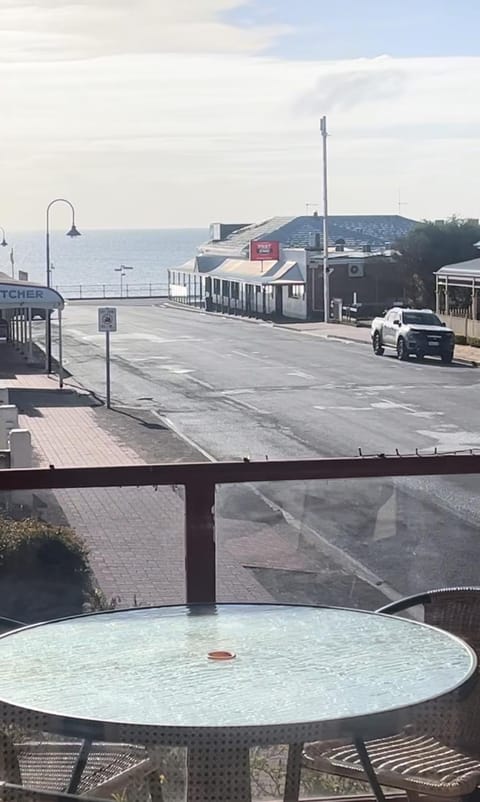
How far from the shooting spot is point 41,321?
83250 millimetres

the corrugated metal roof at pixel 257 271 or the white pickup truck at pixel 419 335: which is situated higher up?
the corrugated metal roof at pixel 257 271

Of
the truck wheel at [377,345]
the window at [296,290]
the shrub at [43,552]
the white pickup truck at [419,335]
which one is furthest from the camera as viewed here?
the window at [296,290]

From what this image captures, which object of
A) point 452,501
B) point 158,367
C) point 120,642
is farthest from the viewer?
point 158,367

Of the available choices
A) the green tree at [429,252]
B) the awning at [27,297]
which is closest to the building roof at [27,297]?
the awning at [27,297]

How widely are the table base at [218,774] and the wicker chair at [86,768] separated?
0.27 meters

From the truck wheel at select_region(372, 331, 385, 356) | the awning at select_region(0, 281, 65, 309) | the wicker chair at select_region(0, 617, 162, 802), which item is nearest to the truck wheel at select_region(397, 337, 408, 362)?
the truck wheel at select_region(372, 331, 385, 356)

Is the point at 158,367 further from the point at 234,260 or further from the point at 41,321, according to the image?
the point at 234,260

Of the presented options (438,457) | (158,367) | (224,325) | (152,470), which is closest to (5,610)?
(152,470)

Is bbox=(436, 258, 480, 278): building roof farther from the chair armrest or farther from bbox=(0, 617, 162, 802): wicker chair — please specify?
bbox=(0, 617, 162, 802): wicker chair

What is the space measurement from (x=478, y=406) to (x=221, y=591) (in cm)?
3098

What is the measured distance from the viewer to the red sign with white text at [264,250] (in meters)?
89.4

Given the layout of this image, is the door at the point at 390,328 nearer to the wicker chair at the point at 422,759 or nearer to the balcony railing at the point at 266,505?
the balcony railing at the point at 266,505

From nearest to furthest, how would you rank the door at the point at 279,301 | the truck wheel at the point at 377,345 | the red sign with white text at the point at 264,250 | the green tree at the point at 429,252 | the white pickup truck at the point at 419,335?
the white pickup truck at the point at 419,335
the truck wheel at the point at 377,345
the green tree at the point at 429,252
the door at the point at 279,301
the red sign with white text at the point at 264,250

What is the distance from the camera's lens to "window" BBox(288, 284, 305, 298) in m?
82.4
